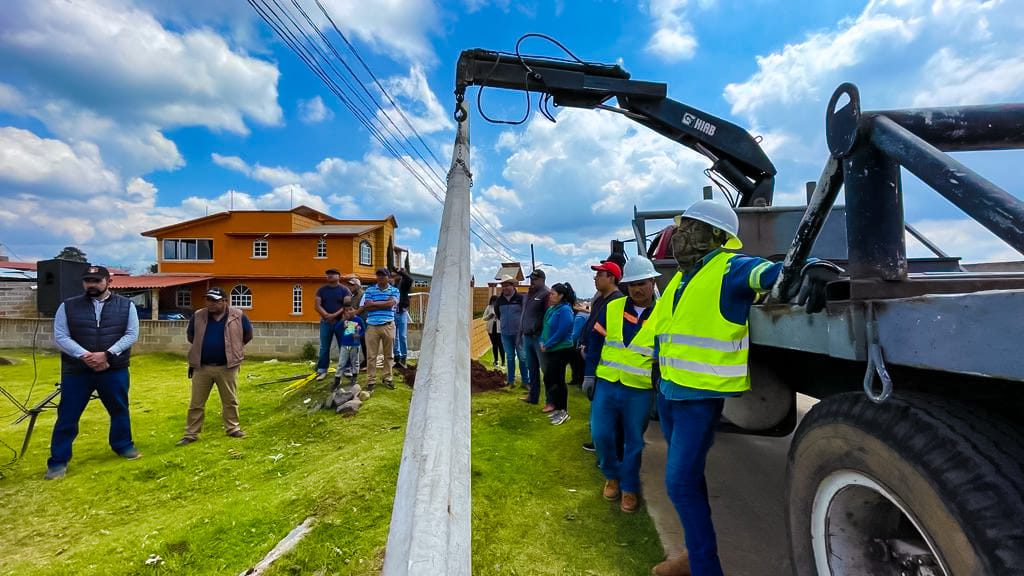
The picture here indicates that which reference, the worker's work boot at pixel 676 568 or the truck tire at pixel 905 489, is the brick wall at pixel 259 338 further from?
the truck tire at pixel 905 489

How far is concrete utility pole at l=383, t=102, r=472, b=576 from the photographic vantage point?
907 millimetres

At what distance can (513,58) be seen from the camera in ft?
20.5

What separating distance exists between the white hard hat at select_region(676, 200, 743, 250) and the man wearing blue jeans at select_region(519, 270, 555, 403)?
154 inches

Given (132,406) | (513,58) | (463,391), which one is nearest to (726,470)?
(463,391)

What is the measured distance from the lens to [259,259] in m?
26.4

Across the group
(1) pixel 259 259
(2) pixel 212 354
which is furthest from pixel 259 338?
(1) pixel 259 259

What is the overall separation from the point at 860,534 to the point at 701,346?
2.80ft

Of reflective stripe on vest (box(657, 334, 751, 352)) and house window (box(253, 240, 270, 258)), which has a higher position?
house window (box(253, 240, 270, 258))


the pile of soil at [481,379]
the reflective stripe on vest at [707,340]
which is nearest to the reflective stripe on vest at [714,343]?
the reflective stripe on vest at [707,340]

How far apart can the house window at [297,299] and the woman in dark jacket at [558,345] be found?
23606 mm

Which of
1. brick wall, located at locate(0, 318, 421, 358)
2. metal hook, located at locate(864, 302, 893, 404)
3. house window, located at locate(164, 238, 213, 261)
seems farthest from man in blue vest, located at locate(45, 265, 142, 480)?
house window, located at locate(164, 238, 213, 261)

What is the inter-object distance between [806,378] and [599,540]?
1.51 m

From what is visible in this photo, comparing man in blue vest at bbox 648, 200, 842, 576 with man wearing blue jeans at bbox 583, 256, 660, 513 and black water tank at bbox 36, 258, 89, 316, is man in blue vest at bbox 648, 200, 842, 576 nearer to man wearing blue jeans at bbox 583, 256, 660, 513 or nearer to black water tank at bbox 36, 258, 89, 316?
man wearing blue jeans at bbox 583, 256, 660, 513

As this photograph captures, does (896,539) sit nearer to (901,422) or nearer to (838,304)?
(901,422)
